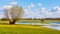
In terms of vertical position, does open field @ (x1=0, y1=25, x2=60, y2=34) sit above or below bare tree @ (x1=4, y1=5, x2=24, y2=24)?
below

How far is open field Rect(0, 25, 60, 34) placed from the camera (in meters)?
2.25

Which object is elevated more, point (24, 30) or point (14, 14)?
point (14, 14)

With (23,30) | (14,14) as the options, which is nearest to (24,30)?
(23,30)

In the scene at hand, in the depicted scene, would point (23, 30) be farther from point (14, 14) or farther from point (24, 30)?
point (14, 14)

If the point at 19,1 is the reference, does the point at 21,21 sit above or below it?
below

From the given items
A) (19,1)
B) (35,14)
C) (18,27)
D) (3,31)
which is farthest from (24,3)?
(3,31)

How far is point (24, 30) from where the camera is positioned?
2.26 meters

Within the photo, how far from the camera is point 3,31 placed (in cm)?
226

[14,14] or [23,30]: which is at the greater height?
[14,14]

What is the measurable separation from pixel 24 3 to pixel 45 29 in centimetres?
50

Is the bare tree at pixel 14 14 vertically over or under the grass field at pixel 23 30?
over

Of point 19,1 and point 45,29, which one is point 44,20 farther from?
point 19,1

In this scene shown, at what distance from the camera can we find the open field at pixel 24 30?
225 centimetres

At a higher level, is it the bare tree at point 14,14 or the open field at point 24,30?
the bare tree at point 14,14
